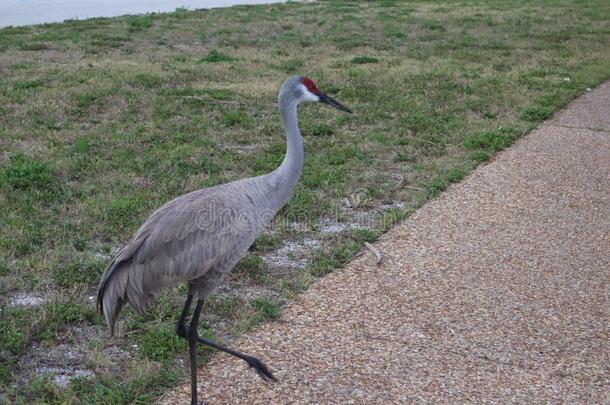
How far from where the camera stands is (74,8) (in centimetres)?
2097

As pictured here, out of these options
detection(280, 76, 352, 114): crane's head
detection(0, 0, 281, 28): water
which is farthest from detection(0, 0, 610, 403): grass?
detection(0, 0, 281, 28): water

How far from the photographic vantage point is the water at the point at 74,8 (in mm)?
18391

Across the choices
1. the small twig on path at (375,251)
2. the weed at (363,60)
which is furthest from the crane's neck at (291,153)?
the weed at (363,60)

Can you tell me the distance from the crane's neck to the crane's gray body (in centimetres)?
17

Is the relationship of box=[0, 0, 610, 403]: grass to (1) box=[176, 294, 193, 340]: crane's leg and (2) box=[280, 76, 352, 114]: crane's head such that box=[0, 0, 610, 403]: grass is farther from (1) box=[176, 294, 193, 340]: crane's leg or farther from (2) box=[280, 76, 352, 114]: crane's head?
(2) box=[280, 76, 352, 114]: crane's head

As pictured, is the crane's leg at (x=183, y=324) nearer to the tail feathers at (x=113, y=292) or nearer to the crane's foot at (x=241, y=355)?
the crane's foot at (x=241, y=355)

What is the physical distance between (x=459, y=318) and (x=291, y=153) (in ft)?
4.80

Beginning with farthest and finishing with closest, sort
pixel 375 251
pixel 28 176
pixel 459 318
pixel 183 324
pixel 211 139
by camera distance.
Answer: pixel 211 139
pixel 28 176
pixel 375 251
pixel 459 318
pixel 183 324

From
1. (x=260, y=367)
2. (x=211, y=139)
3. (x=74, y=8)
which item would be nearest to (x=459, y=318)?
(x=260, y=367)

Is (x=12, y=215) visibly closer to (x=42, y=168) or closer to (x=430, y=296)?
(x=42, y=168)

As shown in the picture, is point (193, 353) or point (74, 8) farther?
point (74, 8)

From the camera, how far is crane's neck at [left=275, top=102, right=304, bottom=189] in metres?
3.88

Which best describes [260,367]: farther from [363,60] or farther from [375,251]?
[363,60]

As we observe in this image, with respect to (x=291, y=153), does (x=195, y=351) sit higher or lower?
lower
